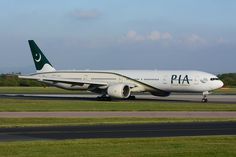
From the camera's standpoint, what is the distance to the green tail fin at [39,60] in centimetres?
7156

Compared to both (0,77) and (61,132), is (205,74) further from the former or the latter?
→ (0,77)

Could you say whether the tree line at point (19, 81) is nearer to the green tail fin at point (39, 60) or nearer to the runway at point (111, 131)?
the green tail fin at point (39, 60)

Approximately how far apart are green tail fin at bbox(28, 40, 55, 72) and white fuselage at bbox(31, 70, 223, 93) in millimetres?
1728

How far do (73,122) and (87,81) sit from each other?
3323 centimetres

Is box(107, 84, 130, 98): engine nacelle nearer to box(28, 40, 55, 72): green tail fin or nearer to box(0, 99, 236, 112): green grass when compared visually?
box(0, 99, 236, 112): green grass

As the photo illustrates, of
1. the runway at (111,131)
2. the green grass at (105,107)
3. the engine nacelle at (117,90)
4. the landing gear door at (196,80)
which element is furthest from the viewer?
the engine nacelle at (117,90)

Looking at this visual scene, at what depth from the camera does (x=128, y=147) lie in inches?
759

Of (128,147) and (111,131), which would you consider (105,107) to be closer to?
(111,131)

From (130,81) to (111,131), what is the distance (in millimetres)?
38869

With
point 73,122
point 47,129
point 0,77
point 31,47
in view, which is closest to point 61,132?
point 47,129

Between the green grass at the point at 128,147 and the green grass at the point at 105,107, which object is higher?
the green grass at the point at 128,147

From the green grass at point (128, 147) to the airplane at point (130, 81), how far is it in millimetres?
38470

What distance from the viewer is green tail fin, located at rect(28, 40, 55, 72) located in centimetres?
7156

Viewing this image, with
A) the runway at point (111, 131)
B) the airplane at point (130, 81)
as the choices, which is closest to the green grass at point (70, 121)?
the runway at point (111, 131)
